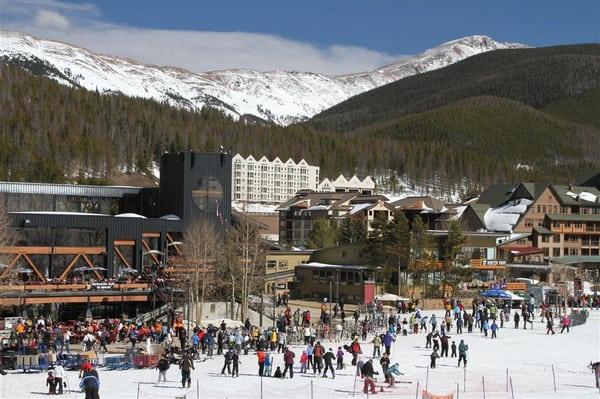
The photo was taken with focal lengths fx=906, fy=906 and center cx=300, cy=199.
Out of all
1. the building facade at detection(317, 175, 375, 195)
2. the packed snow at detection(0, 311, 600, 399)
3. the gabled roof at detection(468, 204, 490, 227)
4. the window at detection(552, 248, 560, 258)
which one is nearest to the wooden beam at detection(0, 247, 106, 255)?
the packed snow at detection(0, 311, 600, 399)

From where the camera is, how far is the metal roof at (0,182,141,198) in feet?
221

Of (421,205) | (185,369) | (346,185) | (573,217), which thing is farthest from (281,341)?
(346,185)

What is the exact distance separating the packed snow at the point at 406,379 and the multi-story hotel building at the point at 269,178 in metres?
135

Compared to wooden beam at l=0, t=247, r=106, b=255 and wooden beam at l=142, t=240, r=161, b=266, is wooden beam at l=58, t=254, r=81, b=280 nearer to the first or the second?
wooden beam at l=0, t=247, r=106, b=255

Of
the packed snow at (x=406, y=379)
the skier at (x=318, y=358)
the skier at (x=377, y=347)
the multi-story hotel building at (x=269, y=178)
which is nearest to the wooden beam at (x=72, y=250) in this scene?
the packed snow at (x=406, y=379)

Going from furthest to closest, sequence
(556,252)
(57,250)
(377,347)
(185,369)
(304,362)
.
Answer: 1. (556,252)
2. (57,250)
3. (377,347)
4. (304,362)
5. (185,369)

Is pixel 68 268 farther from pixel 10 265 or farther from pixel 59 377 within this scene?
pixel 59 377

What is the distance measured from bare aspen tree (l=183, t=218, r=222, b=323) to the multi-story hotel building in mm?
109008

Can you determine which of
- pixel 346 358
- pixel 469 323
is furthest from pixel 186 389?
pixel 469 323

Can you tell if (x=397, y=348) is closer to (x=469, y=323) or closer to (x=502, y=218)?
(x=469, y=323)

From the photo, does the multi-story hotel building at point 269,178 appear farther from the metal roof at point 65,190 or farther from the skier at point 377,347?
the skier at point 377,347

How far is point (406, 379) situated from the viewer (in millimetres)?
29469

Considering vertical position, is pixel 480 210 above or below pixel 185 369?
above

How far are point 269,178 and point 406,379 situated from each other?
149291 millimetres
